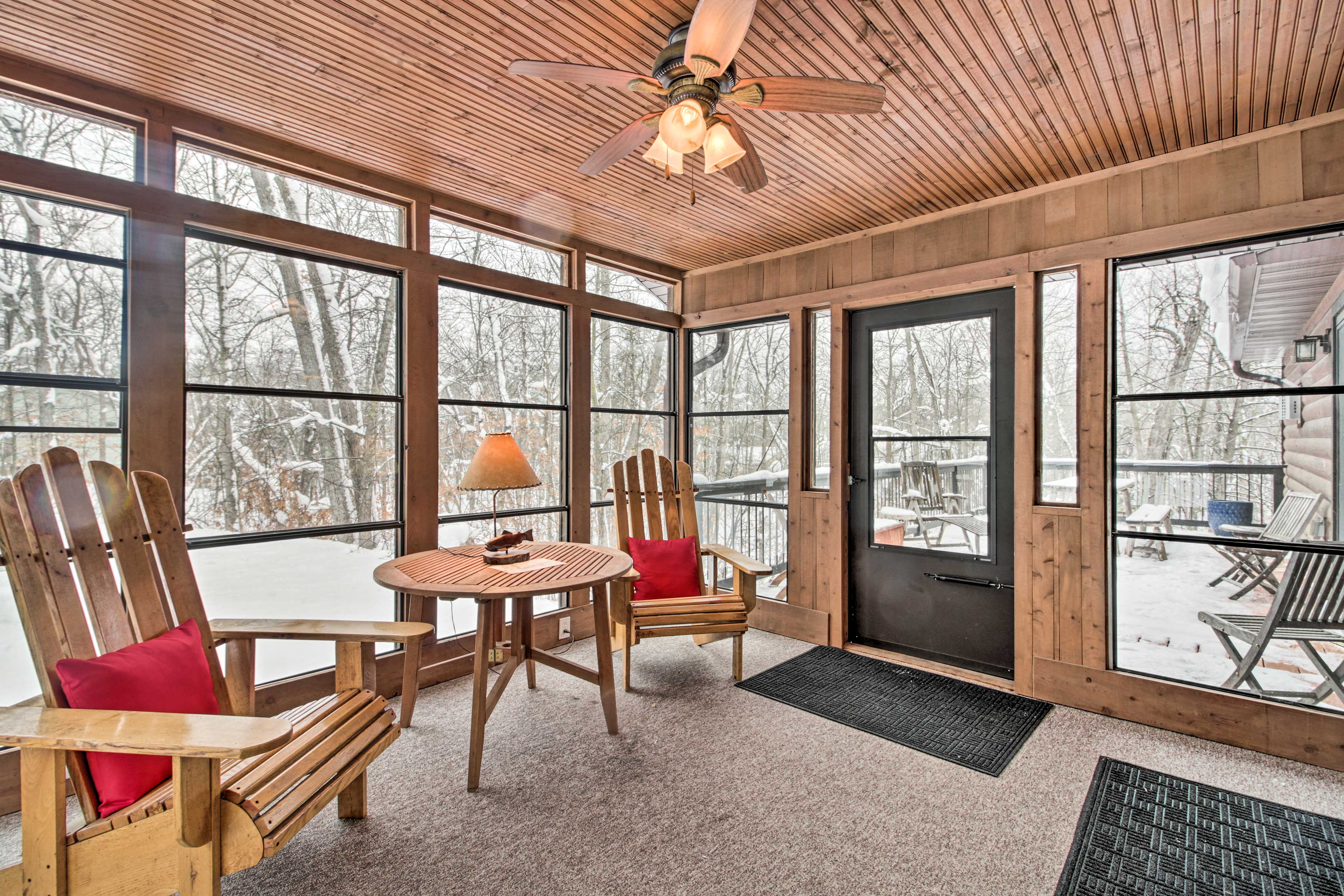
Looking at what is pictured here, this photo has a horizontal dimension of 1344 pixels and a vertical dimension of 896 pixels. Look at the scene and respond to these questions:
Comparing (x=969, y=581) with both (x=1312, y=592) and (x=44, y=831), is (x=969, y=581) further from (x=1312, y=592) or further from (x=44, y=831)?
(x=44, y=831)

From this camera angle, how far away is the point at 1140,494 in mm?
2984

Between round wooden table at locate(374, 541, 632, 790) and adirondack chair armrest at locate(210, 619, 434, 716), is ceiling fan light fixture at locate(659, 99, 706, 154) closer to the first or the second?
round wooden table at locate(374, 541, 632, 790)

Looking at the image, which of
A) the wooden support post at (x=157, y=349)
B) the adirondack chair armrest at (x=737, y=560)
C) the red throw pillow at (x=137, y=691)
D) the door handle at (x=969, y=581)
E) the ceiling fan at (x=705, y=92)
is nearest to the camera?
the red throw pillow at (x=137, y=691)

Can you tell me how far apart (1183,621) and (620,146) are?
3.24 m

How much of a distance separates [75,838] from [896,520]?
3695 millimetres

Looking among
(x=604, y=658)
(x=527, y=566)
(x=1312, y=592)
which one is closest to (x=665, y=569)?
(x=604, y=658)

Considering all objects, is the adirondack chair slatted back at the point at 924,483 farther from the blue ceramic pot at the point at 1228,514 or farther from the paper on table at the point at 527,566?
the paper on table at the point at 527,566

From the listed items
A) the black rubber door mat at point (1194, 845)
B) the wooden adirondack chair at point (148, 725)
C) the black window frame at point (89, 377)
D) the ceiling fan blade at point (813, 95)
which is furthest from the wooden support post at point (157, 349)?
the black rubber door mat at point (1194, 845)

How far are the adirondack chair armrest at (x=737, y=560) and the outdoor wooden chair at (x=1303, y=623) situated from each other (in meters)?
2.08

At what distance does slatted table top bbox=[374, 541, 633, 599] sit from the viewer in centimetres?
235

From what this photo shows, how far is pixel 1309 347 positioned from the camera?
2.59 metres

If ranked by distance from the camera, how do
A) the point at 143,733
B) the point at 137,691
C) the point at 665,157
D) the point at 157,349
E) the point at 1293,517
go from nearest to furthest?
1. the point at 143,733
2. the point at 137,691
3. the point at 665,157
4. the point at 157,349
5. the point at 1293,517

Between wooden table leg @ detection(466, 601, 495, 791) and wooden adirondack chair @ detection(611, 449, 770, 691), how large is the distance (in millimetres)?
743

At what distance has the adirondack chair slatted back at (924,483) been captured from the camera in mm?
3705
